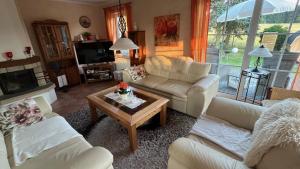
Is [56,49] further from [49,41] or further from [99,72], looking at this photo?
[99,72]

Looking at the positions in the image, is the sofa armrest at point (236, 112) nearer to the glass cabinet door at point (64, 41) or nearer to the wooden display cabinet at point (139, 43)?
the wooden display cabinet at point (139, 43)

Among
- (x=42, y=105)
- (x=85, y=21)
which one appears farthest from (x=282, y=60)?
(x=85, y=21)

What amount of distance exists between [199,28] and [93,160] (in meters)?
2.95

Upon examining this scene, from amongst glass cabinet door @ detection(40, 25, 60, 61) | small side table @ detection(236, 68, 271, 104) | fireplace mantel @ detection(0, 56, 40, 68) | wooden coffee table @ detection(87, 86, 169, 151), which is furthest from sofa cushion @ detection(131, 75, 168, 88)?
glass cabinet door @ detection(40, 25, 60, 61)

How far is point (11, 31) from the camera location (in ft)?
9.68

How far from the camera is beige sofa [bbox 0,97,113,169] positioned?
3.51 feet

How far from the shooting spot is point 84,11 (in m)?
4.49

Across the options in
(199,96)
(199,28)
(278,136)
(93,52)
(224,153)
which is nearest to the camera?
(278,136)

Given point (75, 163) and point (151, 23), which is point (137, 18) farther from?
point (75, 163)

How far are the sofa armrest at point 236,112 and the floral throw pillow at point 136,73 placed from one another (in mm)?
1869

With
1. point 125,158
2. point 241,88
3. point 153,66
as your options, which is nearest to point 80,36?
point 153,66

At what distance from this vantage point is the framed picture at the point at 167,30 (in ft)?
11.1

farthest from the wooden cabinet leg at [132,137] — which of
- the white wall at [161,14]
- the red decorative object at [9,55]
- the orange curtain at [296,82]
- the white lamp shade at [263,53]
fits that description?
the red decorative object at [9,55]

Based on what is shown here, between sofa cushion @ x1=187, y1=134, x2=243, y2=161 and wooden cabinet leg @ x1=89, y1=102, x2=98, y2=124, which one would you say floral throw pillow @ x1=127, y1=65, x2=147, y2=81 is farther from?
sofa cushion @ x1=187, y1=134, x2=243, y2=161
